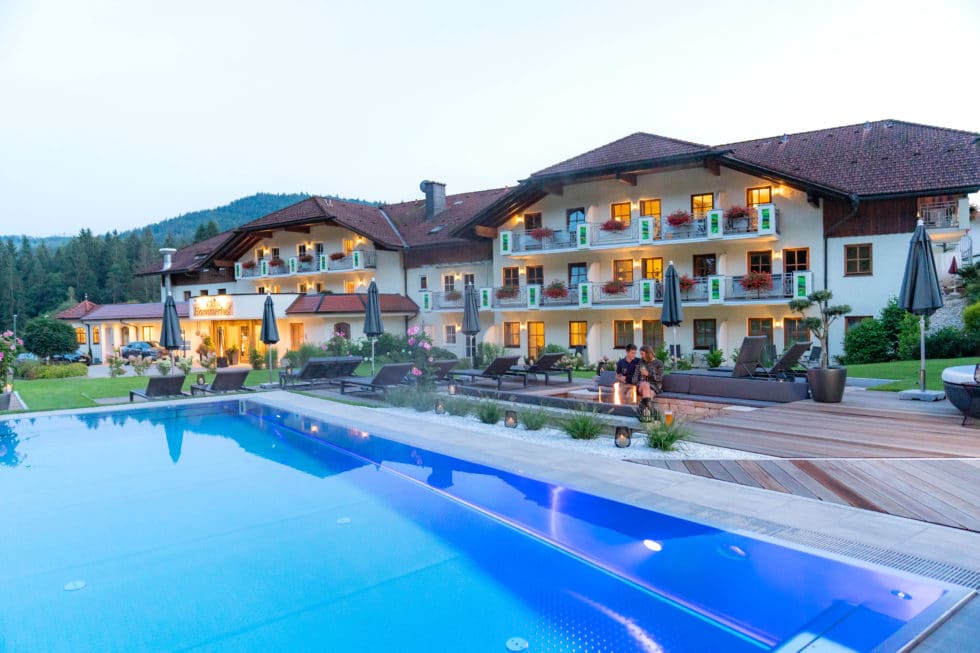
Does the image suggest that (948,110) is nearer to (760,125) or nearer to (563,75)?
(563,75)

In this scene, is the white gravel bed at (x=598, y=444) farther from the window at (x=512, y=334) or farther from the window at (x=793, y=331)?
the window at (x=512, y=334)

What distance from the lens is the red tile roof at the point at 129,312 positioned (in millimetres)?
33438

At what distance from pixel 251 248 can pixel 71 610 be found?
35.4m

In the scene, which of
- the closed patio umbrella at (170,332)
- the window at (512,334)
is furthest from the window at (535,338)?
the closed patio umbrella at (170,332)

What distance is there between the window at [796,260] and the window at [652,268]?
4.42 metres

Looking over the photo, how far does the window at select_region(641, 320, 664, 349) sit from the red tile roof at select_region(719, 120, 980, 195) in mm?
6739

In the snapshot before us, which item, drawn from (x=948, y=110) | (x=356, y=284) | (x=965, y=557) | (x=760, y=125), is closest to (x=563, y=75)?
(x=356, y=284)

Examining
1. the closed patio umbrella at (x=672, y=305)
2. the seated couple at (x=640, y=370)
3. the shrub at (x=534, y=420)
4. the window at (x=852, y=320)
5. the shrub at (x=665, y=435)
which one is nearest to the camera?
the shrub at (x=665, y=435)

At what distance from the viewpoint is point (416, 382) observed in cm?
1345

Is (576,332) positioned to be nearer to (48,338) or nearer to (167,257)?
(167,257)

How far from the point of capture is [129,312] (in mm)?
34562

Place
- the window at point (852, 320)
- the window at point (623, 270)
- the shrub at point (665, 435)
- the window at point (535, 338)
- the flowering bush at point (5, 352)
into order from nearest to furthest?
the shrub at point (665, 435) < the flowering bush at point (5, 352) < the window at point (852, 320) < the window at point (623, 270) < the window at point (535, 338)

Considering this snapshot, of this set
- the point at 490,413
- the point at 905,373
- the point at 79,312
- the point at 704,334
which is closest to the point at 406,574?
the point at 490,413

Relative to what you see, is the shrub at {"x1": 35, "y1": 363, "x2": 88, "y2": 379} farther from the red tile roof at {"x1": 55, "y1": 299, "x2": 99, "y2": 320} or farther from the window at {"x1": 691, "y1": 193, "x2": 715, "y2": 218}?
the window at {"x1": 691, "y1": 193, "x2": 715, "y2": 218}
